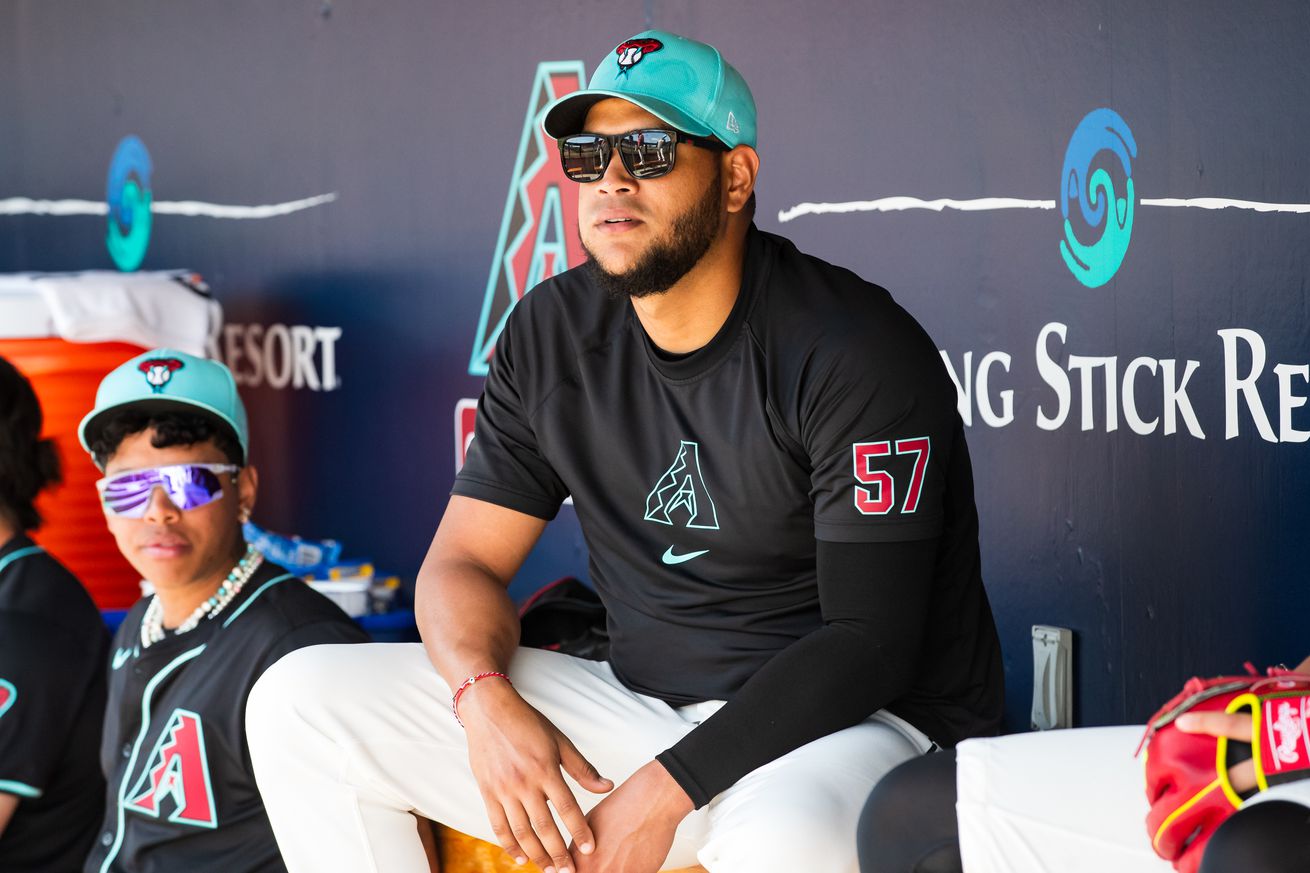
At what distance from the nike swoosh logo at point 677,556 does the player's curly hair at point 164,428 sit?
93 centimetres

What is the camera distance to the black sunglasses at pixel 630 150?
243 centimetres

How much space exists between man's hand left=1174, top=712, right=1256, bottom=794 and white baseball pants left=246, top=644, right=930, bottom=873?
52 cm

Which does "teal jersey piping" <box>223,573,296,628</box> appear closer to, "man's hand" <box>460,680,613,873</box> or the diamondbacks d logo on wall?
"man's hand" <box>460,680,613,873</box>

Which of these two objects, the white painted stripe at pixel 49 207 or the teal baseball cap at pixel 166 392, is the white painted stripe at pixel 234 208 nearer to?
the white painted stripe at pixel 49 207

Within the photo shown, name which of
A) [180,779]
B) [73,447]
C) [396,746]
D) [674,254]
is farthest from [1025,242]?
[73,447]

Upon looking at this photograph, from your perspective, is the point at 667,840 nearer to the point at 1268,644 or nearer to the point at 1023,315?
the point at 1268,644

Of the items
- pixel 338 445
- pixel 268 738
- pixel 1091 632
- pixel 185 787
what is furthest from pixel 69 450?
pixel 1091 632

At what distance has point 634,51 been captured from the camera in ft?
8.10

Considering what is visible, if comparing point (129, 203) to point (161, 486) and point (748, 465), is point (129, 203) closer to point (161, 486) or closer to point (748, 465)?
point (161, 486)

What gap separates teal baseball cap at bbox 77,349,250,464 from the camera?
2938 mm

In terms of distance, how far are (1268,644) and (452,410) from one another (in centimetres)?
243

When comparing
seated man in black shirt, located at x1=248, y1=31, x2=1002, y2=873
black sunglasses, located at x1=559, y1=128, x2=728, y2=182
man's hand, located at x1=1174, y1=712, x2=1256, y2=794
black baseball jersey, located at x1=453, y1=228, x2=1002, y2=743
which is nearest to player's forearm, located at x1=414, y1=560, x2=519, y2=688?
seated man in black shirt, located at x1=248, y1=31, x2=1002, y2=873

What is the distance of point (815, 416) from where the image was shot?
2297mm

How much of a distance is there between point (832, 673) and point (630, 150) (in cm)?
82
